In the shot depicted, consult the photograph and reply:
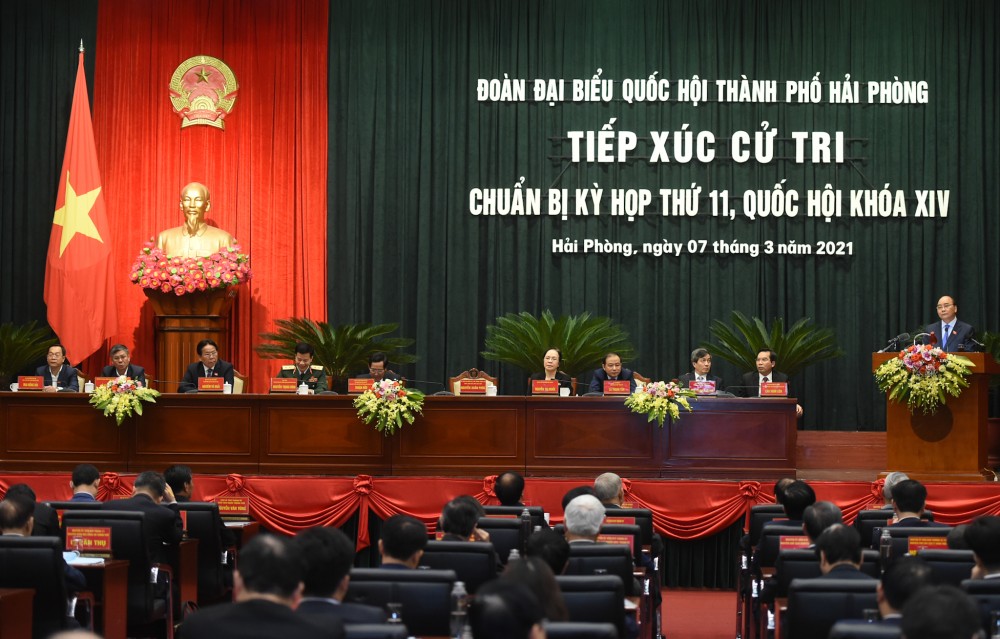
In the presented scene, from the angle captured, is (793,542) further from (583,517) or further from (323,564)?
(323,564)

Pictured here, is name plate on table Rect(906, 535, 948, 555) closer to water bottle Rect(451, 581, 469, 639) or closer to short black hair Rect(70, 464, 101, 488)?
water bottle Rect(451, 581, 469, 639)

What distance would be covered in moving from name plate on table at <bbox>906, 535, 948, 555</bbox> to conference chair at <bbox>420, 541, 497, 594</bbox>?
188 centimetres

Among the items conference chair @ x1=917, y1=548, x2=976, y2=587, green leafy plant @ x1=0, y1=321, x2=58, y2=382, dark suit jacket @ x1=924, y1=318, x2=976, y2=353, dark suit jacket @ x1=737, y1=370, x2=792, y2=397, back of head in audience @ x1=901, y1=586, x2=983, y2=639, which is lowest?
conference chair @ x1=917, y1=548, x2=976, y2=587

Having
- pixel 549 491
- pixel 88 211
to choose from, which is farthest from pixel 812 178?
pixel 88 211

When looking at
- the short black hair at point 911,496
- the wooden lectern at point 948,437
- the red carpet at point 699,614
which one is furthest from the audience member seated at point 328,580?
the wooden lectern at point 948,437

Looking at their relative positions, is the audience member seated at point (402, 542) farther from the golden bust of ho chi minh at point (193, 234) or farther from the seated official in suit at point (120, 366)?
the golden bust of ho chi minh at point (193, 234)

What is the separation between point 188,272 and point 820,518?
7.18m

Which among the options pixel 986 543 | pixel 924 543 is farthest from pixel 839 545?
pixel 924 543

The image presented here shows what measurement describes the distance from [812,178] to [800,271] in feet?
2.97

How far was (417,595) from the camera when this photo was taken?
3982 mm

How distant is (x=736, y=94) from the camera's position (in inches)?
471

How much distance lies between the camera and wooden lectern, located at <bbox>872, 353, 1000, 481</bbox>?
8.33 metres

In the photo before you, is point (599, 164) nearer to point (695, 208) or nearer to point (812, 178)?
point (695, 208)

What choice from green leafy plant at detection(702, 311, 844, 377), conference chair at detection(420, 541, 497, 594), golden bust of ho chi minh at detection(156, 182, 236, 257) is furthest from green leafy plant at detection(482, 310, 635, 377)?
conference chair at detection(420, 541, 497, 594)
